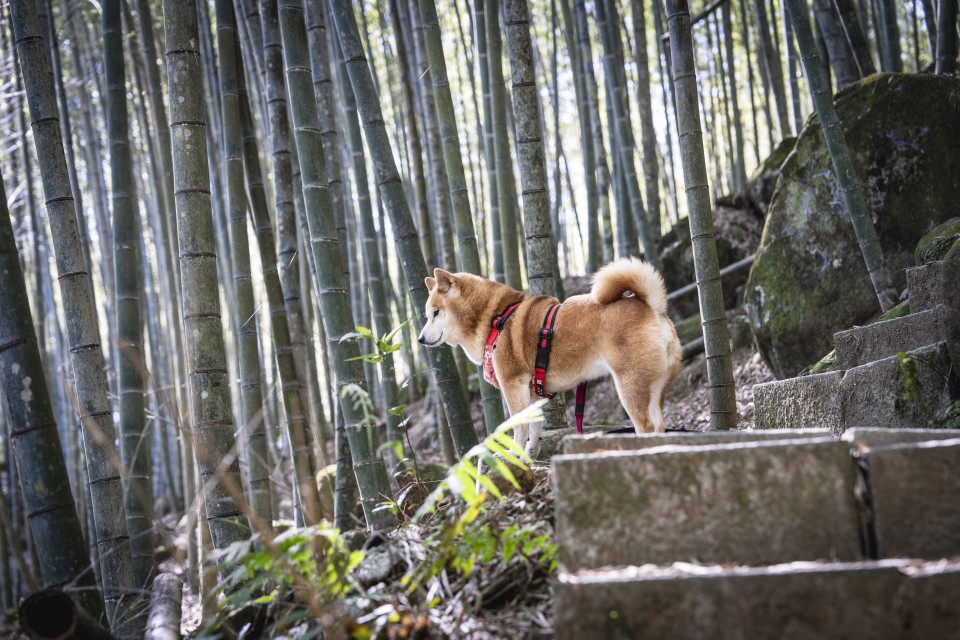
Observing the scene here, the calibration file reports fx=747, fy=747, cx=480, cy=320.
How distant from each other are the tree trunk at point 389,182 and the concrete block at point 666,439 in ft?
6.44

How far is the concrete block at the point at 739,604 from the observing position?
1.55 meters

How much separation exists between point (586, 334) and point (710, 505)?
2.03 metres

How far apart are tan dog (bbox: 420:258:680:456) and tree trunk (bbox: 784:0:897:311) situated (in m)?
1.51

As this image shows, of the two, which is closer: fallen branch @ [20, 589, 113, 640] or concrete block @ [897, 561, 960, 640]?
concrete block @ [897, 561, 960, 640]

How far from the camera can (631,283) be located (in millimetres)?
3686

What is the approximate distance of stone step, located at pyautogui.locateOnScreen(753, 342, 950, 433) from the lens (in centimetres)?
273

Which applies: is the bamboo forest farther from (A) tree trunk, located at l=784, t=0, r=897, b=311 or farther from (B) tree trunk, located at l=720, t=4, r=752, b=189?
(B) tree trunk, located at l=720, t=4, r=752, b=189

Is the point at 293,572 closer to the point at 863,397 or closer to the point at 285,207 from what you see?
the point at 863,397

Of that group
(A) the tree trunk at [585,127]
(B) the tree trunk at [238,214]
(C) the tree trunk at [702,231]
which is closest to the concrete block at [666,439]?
(C) the tree trunk at [702,231]

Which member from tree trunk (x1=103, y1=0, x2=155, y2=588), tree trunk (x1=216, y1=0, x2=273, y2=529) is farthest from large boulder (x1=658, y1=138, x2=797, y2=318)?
tree trunk (x1=103, y1=0, x2=155, y2=588)

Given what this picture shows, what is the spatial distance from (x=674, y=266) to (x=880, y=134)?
10.8 feet

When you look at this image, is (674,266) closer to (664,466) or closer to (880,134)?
(880,134)

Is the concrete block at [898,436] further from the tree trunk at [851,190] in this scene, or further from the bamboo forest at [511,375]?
the tree trunk at [851,190]

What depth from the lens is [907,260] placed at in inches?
195
